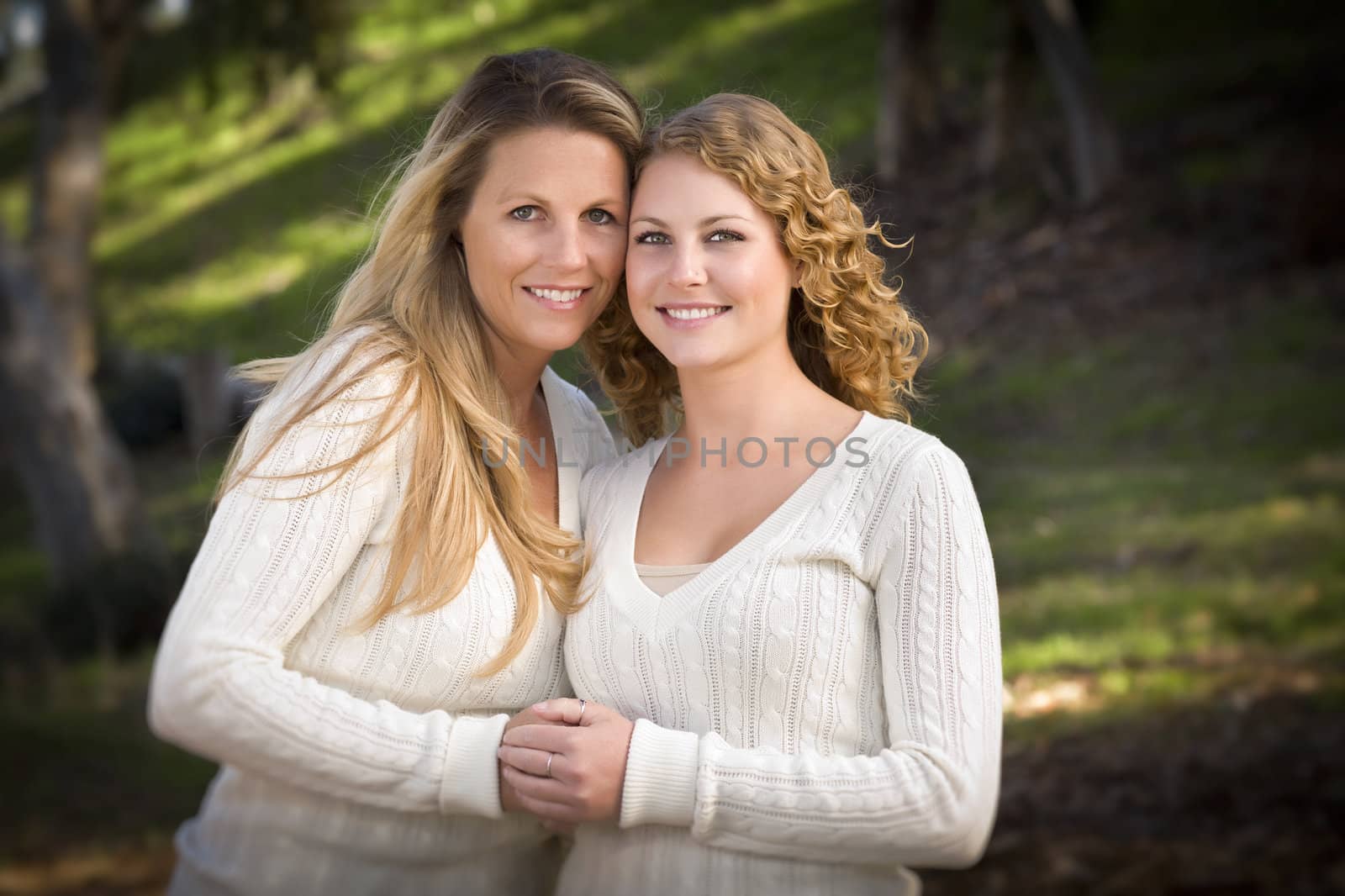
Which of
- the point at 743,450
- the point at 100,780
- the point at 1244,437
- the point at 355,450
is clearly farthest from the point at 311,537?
the point at 1244,437

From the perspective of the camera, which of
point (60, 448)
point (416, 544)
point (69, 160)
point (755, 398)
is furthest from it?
point (69, 160)

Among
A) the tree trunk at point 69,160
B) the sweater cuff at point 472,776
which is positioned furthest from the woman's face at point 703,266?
the tree trunk at point 69,160

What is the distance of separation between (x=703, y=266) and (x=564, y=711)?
2.46ft

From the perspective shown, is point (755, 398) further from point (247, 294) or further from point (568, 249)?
point (247, 294)

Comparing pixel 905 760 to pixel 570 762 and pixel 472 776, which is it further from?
pixel 472 776

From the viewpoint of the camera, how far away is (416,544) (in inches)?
82.9

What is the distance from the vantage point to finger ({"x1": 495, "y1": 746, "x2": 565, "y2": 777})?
197 centimetres

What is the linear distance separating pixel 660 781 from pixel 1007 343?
6177mm

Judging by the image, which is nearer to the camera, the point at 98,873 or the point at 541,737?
the point at 541,737

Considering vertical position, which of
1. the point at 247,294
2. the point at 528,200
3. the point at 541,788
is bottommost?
the point at 541,788

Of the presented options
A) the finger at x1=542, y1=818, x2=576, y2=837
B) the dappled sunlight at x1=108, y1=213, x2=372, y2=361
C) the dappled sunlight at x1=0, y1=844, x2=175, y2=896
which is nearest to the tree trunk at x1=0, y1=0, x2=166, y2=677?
the dappled sunlight at x1=108, y1=213, x2=372, y2=361

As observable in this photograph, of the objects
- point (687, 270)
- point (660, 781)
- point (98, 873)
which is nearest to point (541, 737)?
point (660, 781)

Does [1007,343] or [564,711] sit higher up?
[1007,343]

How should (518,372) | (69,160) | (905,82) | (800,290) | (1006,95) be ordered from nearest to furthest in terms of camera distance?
(800,290) < (518,372) < (69,160) < (905,82) < (1006,95)
